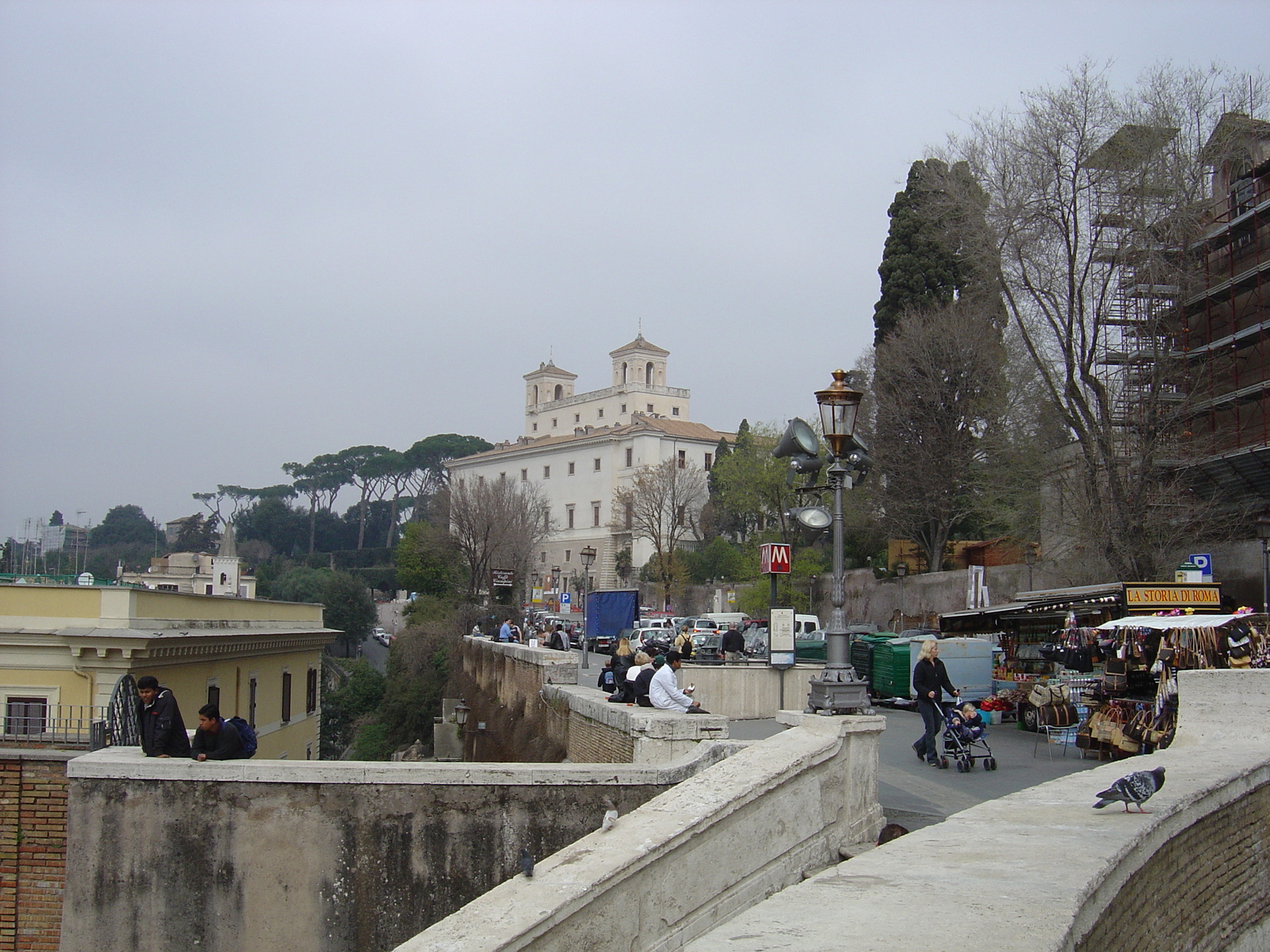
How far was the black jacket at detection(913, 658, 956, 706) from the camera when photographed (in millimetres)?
12852

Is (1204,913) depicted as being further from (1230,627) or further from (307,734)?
(307,734)

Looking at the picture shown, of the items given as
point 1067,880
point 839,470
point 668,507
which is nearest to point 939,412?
point 839,470

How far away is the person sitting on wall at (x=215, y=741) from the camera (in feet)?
35.3

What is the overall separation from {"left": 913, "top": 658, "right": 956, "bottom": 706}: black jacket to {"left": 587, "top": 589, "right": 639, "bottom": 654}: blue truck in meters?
26.2

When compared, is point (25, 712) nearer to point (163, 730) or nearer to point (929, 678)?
point (163, 730)

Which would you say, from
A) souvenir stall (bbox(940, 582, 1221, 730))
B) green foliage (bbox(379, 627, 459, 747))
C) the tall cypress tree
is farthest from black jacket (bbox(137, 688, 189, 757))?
the tall cypress tree

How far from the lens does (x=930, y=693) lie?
42.8ft

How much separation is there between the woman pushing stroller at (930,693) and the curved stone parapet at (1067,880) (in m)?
2.48

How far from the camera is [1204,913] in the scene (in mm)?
8094

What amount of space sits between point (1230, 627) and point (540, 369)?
4263 inches

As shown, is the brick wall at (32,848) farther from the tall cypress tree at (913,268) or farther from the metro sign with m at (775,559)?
the tall cypress tree at (913,268)

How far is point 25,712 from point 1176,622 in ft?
60.8

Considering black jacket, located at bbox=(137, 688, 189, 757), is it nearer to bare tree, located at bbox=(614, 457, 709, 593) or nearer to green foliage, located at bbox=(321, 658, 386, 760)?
green foliage, located at bbox=(321, 658, 386, 760)

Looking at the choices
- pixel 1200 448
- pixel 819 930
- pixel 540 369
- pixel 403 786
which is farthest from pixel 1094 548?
pixel 540 369
